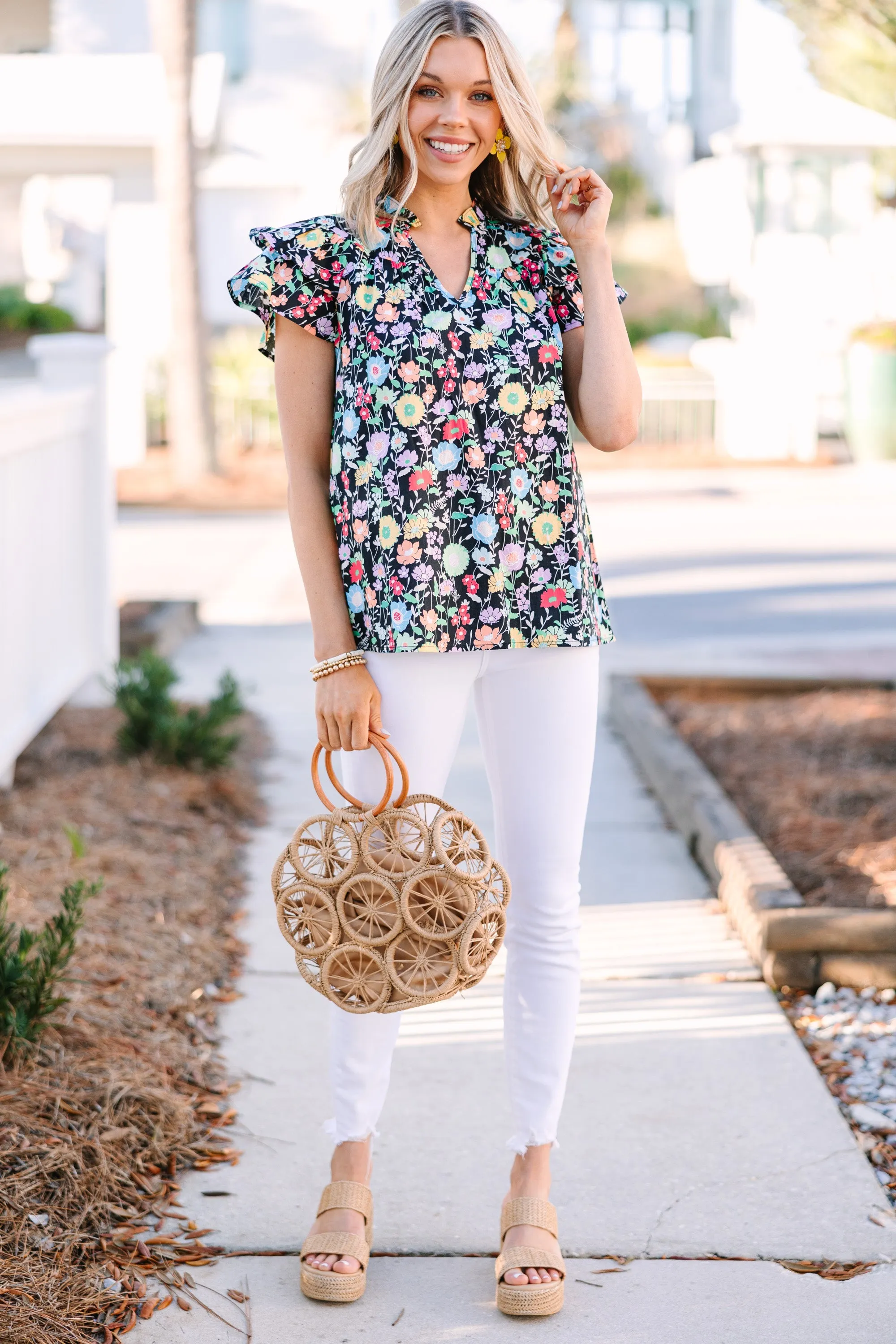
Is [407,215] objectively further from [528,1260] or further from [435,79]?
[528,1260]

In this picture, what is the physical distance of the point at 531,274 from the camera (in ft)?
7.61

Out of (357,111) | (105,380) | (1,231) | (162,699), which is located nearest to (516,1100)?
(162,699)

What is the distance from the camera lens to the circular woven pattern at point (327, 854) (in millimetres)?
2225

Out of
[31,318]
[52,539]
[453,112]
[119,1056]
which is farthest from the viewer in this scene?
[31,318]

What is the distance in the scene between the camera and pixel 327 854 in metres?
2.25

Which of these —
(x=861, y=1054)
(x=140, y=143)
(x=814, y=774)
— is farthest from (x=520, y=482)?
(x=140, y=143)

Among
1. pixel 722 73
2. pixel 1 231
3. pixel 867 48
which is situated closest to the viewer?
pixel 867 48

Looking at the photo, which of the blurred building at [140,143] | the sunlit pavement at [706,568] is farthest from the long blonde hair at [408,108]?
the sunlit pavement at [706,568]

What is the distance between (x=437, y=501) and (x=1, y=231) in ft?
91.6

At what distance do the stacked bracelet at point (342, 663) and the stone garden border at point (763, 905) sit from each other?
1.64 m

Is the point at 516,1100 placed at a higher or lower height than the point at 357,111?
lower

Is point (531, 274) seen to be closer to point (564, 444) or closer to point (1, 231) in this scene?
point (564, 444)

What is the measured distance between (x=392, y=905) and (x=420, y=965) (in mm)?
96

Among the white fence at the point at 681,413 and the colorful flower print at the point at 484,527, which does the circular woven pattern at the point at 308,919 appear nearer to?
the colorful flower print at the point at 484,527
